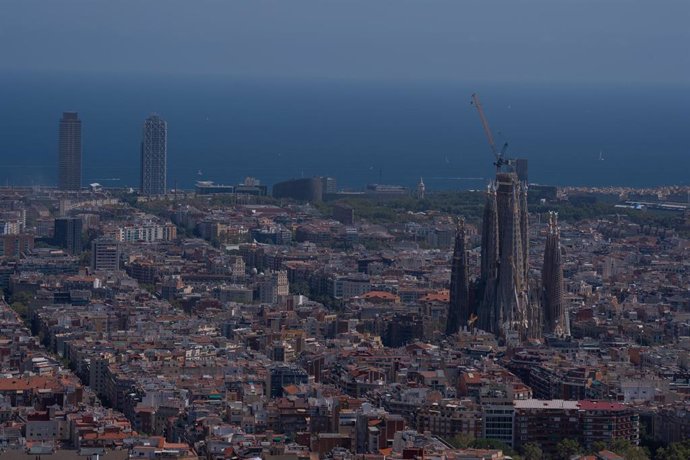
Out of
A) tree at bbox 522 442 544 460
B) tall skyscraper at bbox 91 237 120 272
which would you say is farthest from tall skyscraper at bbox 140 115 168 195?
tree at bbox 522 442 544 460

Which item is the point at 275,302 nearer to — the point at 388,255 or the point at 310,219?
the point at 388,255

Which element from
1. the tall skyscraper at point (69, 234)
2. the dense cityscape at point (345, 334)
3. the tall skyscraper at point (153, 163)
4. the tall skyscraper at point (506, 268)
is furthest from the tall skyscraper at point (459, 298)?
the tall skyscraper at point (153, 163)

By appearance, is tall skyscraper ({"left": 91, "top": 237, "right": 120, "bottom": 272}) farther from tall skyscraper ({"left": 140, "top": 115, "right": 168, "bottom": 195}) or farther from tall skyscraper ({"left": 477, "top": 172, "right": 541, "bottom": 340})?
tall skyscraper ({"left": 140, "top": 115, "right": 168, "bottom": 195})

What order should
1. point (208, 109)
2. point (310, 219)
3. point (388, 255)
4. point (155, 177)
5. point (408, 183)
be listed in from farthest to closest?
point (208, 109) < point (408, 183) < point (155, 177) < point (310, 219) < point (388, 255)

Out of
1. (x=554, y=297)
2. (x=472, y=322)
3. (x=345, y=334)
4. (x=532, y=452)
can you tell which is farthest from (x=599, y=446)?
(x=345, y=334)

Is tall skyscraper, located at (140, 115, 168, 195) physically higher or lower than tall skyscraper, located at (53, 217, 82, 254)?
higher

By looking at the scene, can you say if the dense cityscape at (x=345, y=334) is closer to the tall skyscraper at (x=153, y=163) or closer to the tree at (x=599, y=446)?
the tree at (x=599, y=446)

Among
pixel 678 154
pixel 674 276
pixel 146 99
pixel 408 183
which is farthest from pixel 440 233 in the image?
pixel 146 99

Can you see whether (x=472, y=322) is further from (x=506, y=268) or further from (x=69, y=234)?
(x=69, y=234)
